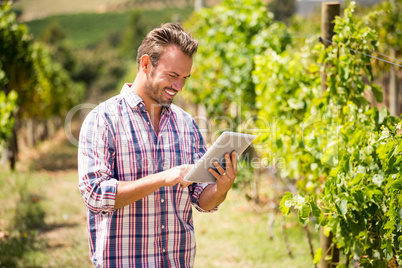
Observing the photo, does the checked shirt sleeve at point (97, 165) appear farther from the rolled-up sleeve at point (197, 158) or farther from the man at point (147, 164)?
the rolled-up sleeve at point (197, 158)

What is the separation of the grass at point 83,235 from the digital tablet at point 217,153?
306 cm

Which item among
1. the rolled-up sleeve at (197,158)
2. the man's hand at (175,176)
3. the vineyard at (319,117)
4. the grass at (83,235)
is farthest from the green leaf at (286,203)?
the grass at (83,235)

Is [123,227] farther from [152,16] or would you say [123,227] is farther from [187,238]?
[152,16]

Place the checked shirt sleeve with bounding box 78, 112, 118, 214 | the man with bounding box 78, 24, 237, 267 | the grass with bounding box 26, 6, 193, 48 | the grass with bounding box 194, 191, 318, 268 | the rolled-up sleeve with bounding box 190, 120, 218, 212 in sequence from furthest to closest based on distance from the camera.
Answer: the grass with bounding box 26, 6, 193, 48
the grass with bounding box 194, 191, 318, 268
the rolled-up sleeve with bounding box 190, 120, 218, 212
the man with bounding box 78, 24, 237, 267
the checked shirt sleeve with bounding box 78, 112, 118, 214

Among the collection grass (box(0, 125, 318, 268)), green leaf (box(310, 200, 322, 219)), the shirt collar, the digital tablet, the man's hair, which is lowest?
grass (box(0, 125, 318, 268))

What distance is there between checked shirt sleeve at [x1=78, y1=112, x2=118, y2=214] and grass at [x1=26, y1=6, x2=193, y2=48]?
6591cm

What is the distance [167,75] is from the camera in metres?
2.09

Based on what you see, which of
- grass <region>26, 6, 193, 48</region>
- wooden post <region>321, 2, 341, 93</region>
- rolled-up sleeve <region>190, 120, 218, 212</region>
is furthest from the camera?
grass <region>26, 6, 193, 48</region>

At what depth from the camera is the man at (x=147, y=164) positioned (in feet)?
6.45

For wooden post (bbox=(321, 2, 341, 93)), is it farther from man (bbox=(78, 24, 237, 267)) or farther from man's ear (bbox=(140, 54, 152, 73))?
man's ear (bbox=(140, 54, 152, 73))

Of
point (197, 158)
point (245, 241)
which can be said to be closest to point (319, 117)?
point (197, 158)

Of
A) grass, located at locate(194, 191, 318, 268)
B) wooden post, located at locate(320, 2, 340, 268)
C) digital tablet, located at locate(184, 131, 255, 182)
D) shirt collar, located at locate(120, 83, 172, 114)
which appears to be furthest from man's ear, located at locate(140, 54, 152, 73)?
grass, located at locate(194, 191, 318, 268)

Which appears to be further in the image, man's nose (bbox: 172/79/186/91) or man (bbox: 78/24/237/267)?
man's nose (bbox: 172/79/186/91)

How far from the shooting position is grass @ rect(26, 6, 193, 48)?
226 ft
